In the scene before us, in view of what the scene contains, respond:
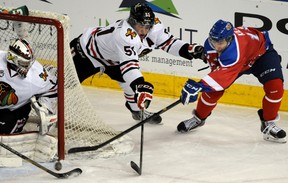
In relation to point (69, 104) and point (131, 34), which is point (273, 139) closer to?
point (131, 34)

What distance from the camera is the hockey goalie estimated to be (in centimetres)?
495

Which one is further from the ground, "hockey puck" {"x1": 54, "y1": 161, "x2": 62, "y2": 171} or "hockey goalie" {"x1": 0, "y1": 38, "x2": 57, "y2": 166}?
"hockey goalie" {"x1": 0, "y1": 38, "x2": 57, "y2": 166}

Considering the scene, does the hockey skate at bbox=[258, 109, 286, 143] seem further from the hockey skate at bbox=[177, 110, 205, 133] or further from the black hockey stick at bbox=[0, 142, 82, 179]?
the black hockey stick at bbox=[0, 142, 82, 179]

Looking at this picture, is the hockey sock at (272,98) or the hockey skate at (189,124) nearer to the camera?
the hockey sock at (272,98)

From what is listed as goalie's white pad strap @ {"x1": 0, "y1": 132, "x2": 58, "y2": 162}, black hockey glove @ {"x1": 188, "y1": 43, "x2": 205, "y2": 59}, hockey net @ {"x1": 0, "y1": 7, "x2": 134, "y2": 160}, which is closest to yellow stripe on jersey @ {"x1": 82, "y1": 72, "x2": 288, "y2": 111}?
black hockey glove @ {"x1": 188, "y1": 43, "x2": 205, "y2": 59}

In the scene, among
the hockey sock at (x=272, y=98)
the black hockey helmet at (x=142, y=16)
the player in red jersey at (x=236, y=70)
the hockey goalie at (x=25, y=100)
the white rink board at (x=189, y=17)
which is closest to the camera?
the hockey goalie at (x=25, y=100)

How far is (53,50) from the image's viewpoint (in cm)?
531

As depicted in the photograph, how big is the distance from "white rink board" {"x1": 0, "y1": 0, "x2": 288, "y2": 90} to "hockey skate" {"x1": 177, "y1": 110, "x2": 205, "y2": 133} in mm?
649

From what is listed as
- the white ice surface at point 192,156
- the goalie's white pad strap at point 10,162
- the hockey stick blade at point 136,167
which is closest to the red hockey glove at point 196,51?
the white ice surface at point 192,156

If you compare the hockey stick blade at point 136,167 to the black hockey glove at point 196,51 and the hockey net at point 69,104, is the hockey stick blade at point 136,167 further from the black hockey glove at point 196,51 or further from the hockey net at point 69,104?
the black hockey glove at point 196,51

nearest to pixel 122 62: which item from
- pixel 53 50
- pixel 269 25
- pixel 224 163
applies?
pixel 53 50

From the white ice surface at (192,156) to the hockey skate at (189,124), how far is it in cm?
4

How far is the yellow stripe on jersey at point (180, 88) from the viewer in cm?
625

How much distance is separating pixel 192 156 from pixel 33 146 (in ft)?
3.04
